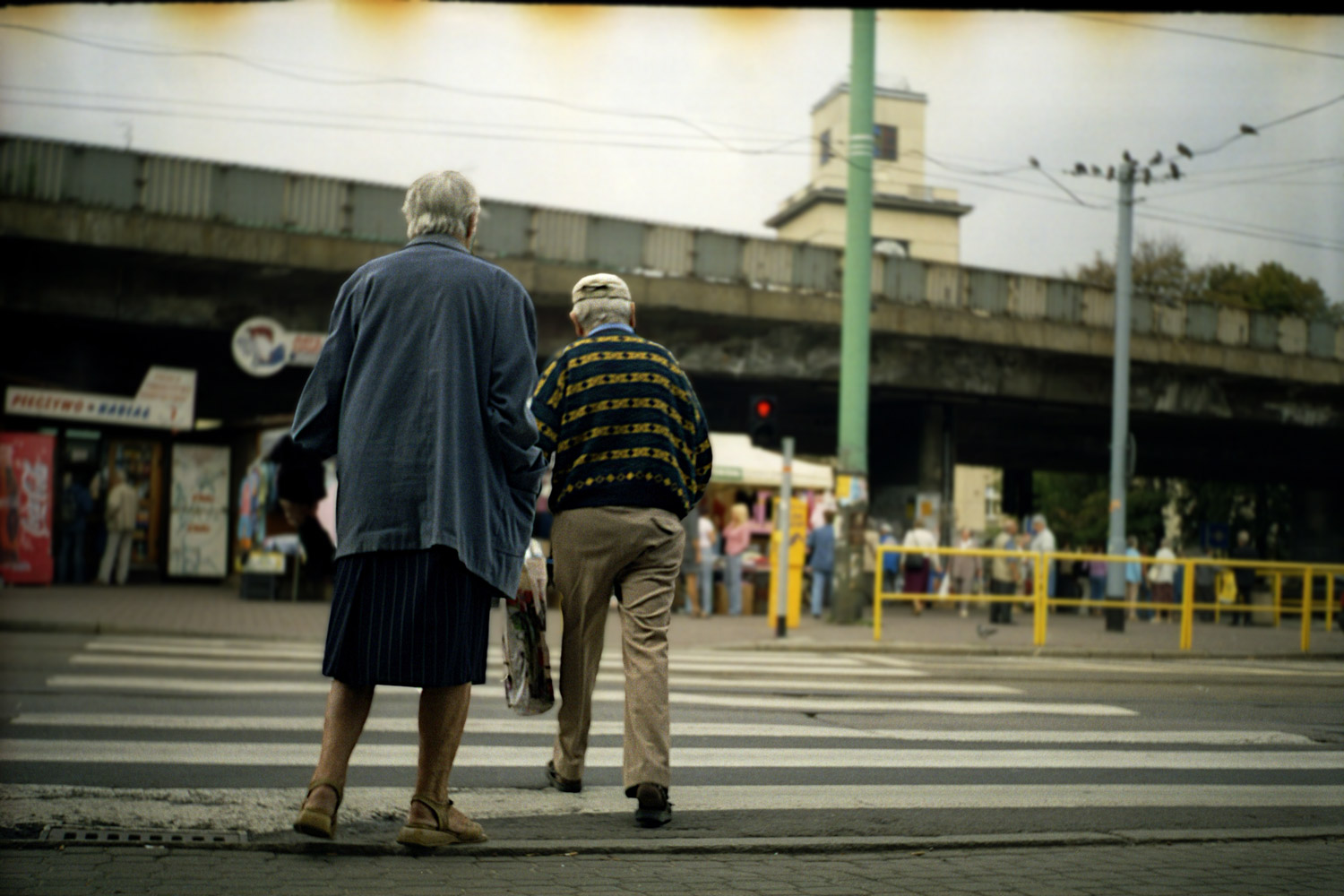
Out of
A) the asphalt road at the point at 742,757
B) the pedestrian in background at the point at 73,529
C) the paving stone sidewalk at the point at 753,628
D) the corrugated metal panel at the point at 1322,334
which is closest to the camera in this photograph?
the asphalt road at the point at 742,757

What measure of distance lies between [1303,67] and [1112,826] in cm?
258

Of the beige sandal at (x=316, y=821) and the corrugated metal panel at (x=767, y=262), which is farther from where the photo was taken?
the corrugated metal panel at (x=767, y=262)

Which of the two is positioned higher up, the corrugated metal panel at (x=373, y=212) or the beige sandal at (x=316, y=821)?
the corrugated metal panel at (x=373, y=212)

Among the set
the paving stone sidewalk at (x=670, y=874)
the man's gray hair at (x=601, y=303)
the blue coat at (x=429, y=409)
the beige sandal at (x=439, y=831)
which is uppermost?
the man's gray hair at (x=601, y=303)

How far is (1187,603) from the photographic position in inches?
653

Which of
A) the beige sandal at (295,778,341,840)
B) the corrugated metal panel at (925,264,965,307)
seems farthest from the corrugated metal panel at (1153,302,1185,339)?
the beige sandal at (295,778,341,840)

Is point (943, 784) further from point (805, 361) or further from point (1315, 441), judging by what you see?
point (1315, 441)

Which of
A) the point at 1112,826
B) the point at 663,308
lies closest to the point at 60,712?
the point at 1112,826

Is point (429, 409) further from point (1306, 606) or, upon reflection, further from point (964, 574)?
point (964, 574)

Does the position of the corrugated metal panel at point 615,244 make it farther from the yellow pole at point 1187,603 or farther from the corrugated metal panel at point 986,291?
the yellow pole at point 1187,603

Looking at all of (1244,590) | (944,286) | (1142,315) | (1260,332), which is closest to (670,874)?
(1244,590)

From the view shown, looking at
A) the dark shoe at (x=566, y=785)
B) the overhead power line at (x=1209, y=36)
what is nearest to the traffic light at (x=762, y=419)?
the dark shoe at (x=566, y=785)

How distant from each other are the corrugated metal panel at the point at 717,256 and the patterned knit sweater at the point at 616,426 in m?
20.4

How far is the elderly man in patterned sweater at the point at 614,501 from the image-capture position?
4.78 metres
